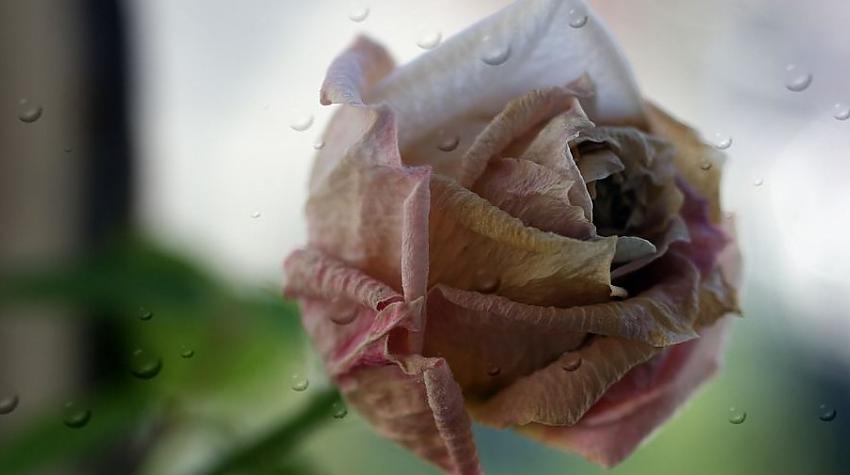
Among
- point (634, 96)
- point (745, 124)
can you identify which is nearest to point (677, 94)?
point (745, 124)

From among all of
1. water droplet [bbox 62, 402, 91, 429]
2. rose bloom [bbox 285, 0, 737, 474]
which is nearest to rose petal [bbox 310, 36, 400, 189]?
rose bloom [bbox 285, 0, 737, 474]

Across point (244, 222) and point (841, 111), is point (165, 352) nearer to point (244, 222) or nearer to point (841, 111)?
point (244, 222)

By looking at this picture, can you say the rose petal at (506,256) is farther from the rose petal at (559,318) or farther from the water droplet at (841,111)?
the water droplet at (841,111)

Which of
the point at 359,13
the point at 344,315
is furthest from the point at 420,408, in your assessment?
the point at 359,13

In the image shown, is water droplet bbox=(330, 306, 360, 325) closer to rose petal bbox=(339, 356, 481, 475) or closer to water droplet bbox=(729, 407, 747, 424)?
rose petal bbox=(339, 356, 481, 475)

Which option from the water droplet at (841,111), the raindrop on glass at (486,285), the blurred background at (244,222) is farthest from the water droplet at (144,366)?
the water droplet at (841,111)
